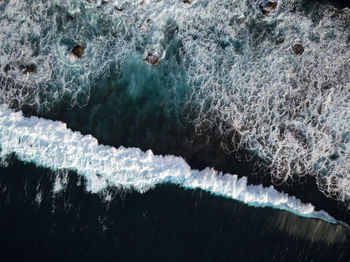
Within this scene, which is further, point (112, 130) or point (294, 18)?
point (112, 130)

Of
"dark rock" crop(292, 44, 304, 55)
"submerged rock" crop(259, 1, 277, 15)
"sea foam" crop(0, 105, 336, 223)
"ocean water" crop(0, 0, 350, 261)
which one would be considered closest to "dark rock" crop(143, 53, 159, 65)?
"ocean water" crop(0, 0, 350, 261)

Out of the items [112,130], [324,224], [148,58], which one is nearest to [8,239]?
[112,130]

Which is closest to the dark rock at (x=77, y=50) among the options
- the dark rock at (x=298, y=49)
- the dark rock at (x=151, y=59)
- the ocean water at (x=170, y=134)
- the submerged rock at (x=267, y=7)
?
the ocean water at (x=170, y=134)

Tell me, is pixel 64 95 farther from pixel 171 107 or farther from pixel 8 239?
pixel 8 239

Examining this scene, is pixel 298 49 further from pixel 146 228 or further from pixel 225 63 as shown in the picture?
pixel 146 228

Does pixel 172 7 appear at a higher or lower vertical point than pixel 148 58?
higher

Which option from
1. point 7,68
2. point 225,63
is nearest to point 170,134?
point 225,63
